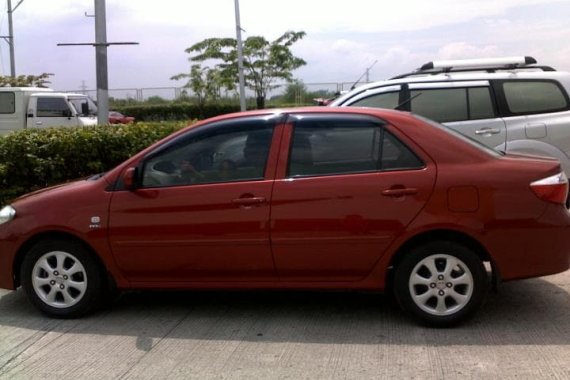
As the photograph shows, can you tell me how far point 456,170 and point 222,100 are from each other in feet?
110

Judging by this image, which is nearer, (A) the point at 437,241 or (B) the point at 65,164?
(A) the point at 437,241

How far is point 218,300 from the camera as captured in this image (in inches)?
208

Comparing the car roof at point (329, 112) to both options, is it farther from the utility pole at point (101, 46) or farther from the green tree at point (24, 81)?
the green tree at point (24, 81)

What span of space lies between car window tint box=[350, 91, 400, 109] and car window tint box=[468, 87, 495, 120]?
2.84 feet

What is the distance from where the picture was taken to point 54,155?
26.6ft

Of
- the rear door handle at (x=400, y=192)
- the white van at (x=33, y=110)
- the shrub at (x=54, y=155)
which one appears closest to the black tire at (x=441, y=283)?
the rear door handle at (x=400, y=192)

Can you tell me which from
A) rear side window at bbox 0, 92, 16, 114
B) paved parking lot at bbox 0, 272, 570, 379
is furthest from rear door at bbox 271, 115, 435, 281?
rear side window at bbox 0, 92, 16, 114

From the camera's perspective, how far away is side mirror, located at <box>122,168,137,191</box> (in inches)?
184

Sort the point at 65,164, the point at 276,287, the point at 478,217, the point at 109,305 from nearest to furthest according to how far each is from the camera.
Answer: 1. the point at 478,217
2. the point at 276,287
3. the point at 109,305
4. the point at 65,164

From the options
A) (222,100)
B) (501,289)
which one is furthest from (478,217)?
(222,100)

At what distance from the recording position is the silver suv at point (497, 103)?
7.34 m

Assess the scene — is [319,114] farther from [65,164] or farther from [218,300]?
[65,164]

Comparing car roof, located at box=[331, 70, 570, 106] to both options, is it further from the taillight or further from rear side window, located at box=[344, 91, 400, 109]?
the taillight

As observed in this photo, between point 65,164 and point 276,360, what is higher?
point 65,164
